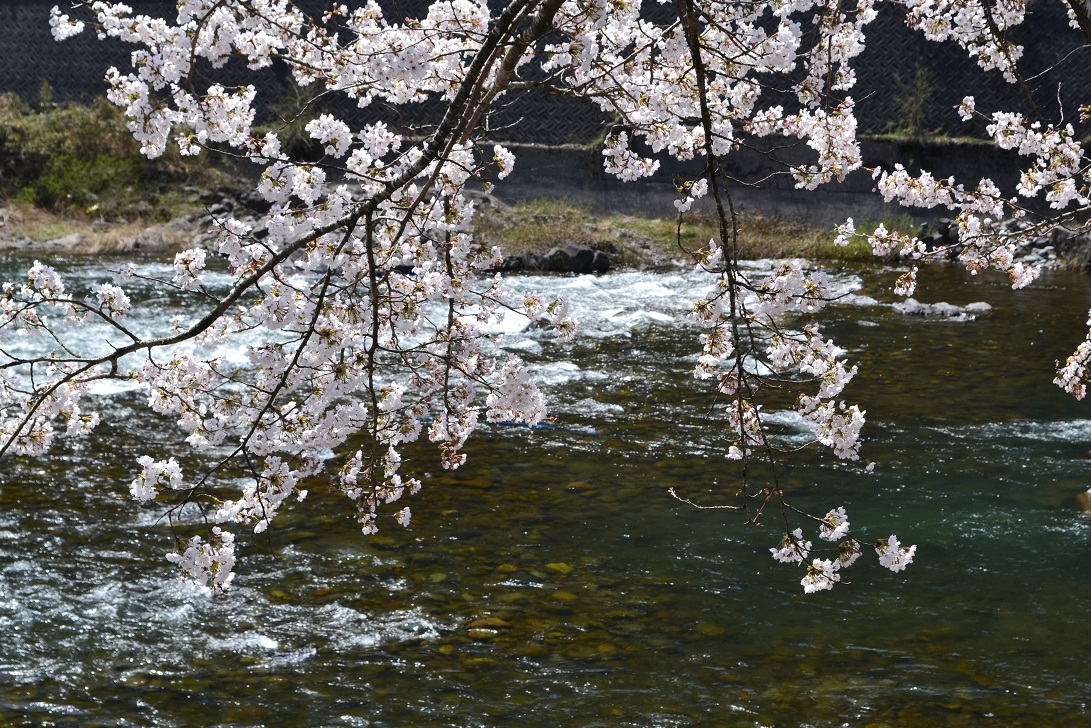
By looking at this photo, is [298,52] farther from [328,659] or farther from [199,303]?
[199,303]

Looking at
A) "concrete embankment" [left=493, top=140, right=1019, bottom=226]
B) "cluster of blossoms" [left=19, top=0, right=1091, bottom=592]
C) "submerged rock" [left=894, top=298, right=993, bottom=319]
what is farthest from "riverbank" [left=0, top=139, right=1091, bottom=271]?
"cluster of blossoms" [left=19, top=0, right=1091, bottom=592]

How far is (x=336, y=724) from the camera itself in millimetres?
3914

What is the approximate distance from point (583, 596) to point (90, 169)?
15386mm

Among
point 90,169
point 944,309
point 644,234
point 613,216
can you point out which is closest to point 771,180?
point 644,234

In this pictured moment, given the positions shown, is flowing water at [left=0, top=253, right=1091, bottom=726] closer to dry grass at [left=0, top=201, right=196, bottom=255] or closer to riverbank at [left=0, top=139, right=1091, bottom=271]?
riverbank at [left=0, top=139, right=1091, bottom=271]

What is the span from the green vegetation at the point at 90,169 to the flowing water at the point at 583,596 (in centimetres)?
1057

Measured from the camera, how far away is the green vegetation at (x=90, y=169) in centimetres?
1728

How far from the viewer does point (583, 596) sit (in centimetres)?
498

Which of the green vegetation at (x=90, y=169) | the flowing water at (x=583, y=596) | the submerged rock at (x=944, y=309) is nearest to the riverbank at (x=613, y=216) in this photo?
the green vegetation at (x=90, y=169)

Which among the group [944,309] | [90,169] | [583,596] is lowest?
[583,596]

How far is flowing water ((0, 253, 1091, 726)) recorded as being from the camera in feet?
13.3

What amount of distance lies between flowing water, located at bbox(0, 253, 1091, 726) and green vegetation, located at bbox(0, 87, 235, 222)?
10.6 metres

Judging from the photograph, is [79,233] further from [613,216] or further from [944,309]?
[944,309]

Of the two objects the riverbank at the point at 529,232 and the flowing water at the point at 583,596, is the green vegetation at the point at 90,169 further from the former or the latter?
the flowing water at the point at 583,596
